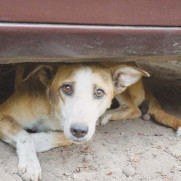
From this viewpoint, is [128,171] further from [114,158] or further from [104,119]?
[104,119]

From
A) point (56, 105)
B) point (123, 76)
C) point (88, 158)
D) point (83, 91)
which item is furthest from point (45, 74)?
point (88, 158)

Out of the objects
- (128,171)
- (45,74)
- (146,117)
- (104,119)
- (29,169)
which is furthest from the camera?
(146,117)

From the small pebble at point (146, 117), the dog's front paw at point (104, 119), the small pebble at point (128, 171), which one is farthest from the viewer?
the small pebble at point (146, 117)

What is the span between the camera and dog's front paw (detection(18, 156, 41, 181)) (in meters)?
2.70

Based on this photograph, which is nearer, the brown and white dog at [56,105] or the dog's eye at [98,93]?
the brown and white dog at [56,105]

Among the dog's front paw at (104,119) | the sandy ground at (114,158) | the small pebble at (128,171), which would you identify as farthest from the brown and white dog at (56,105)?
the dog's front paw at (104,119)

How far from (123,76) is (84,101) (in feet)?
1.92

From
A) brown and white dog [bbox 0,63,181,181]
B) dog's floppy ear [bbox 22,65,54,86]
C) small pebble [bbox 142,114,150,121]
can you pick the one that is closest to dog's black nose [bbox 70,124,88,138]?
brown and white dog [bbox 0,63,181,181]

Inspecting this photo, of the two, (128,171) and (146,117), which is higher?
(128,171)

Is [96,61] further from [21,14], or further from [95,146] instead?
[21,14]

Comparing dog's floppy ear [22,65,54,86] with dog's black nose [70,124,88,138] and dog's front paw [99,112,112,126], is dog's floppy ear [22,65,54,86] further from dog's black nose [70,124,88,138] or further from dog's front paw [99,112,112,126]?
dog's front paw [99,112,112,126]

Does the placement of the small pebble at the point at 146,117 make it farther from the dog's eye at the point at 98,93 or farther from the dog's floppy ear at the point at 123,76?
the dog's eye at the point at 98,93

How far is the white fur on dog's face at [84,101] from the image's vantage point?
288 cm

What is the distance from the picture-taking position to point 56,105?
10.7ft
